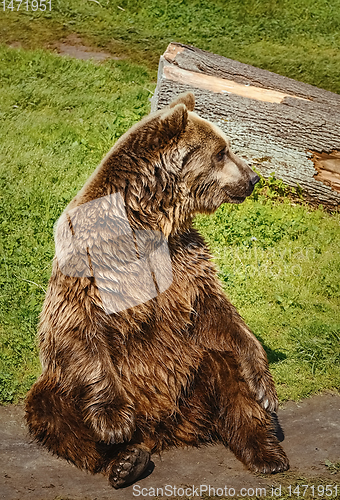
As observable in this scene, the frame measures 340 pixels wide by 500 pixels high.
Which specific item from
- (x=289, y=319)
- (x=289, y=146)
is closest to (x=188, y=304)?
(x=289, y=319)

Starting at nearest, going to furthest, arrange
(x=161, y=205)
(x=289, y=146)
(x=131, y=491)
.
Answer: (x=131, y=491) → (x=161, y=205) → (x=289, y=146)

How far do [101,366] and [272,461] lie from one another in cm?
132

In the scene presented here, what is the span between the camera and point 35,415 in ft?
13.0

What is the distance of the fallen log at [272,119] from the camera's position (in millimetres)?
7695

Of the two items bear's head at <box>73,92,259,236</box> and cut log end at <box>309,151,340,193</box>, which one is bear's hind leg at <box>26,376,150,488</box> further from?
cut log end at <box>309,151,340,193</box>

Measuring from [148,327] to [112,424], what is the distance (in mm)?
694

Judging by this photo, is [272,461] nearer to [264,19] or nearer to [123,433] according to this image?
[123,433]

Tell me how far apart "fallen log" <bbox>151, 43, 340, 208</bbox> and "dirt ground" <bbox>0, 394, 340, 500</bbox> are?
4.06m

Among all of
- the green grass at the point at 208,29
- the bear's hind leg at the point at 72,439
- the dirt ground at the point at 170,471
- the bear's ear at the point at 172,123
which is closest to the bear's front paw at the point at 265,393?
the dirt ground at the point at 170,471

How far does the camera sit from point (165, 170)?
407 centimetres

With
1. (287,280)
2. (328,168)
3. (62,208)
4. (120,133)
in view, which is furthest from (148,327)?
(120,133)

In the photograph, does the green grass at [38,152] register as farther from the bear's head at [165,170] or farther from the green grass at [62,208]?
the bear's head at [165,170]

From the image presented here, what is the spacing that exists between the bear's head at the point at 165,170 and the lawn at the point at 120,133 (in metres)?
1.47

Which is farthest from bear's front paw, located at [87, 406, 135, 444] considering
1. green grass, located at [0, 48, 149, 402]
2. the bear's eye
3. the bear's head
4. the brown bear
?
the bear's eye
